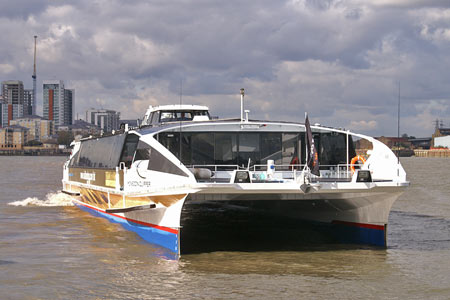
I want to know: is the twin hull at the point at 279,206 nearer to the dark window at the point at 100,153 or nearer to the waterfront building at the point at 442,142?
the dark window at the point at 100,153

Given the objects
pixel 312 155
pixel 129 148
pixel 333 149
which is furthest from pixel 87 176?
pixel 312 155

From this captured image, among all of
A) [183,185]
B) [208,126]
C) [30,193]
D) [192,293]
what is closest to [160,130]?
[208,126]

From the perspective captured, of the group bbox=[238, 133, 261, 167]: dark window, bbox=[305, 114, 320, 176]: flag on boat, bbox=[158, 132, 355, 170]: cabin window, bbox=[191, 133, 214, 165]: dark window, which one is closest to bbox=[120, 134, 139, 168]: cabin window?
bbox=[158, 132, 355, 170]: cabin window

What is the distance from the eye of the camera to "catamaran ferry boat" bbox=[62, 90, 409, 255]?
13.3 m

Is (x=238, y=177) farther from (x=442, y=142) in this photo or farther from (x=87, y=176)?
(x=442, y=142)

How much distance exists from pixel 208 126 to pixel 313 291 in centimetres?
632

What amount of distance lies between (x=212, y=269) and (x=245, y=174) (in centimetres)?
207

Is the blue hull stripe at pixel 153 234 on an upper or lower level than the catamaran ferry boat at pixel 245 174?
lower

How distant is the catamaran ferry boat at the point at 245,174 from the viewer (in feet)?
43.7

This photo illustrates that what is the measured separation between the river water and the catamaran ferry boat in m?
0.88

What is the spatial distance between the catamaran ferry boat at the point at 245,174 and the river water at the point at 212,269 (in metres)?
0.88

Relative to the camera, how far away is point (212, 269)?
12.7 m

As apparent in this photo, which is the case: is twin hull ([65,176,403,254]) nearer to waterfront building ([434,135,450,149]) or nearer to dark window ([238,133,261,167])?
dark window ([238,133,261,167])

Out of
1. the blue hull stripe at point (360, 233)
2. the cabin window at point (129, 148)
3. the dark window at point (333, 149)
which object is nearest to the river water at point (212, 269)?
the blue hull stripe at point (360, 233)
